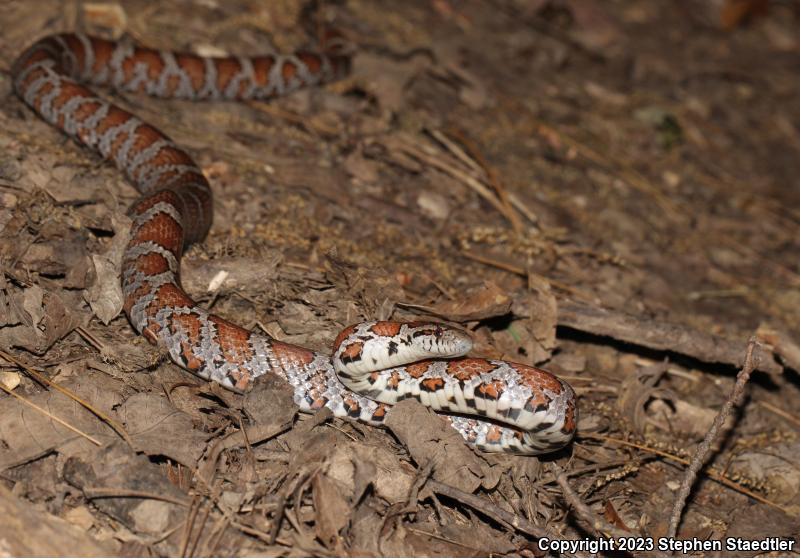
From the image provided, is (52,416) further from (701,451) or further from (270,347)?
(701,451)

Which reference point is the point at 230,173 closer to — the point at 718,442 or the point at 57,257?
the point at 57,257

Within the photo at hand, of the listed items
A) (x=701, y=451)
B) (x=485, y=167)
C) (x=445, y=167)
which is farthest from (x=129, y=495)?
(x=485, y=167)

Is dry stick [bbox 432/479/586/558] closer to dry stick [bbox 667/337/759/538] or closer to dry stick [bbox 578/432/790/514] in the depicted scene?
dry stick [bbox 667/337/759/538]

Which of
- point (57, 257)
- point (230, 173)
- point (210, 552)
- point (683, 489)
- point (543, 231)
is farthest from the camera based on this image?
point (543, 231)

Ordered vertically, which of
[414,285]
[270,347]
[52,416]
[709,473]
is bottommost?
[709,473]

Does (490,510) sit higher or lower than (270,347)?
lower

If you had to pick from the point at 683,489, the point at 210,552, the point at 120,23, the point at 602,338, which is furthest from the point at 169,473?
the point at 120,23

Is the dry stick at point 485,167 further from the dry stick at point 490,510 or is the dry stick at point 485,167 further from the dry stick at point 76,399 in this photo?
the dry stick at point 76,399
